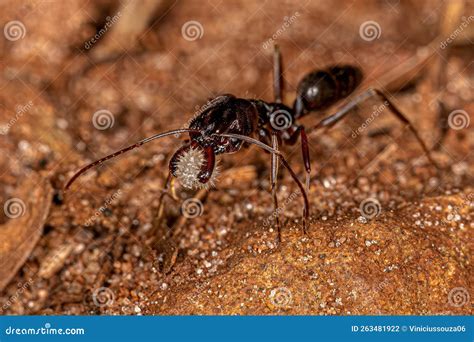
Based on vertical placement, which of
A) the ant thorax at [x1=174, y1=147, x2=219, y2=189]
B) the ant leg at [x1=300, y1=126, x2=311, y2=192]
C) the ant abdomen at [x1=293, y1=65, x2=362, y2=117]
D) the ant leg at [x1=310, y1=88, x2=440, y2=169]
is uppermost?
the ant abdomen at [x1=293, y1=65, x2=362, y2=117]

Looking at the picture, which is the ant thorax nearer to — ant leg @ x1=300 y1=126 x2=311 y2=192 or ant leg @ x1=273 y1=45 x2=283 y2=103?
ant leg @ x1=300 y1=126 x2=311 y2=192

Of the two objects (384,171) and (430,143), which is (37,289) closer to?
(384,171)

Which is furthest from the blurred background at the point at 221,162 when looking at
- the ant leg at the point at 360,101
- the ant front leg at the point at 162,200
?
the ant leg at the point at 360,101

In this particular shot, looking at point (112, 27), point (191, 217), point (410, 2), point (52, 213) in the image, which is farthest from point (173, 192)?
point (410, 2)

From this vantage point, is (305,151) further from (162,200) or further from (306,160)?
(162,200)

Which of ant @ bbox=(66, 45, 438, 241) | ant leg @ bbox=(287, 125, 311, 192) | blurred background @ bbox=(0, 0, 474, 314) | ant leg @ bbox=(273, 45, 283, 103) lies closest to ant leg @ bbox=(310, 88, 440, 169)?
ant @ bbox=(66, 45, 438, 241)

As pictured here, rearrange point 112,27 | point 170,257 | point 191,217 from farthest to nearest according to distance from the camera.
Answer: point 112,27, point 191,217, point 170,257

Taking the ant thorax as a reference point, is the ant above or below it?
above

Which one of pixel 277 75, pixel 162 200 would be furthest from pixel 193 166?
pixel 277 75
